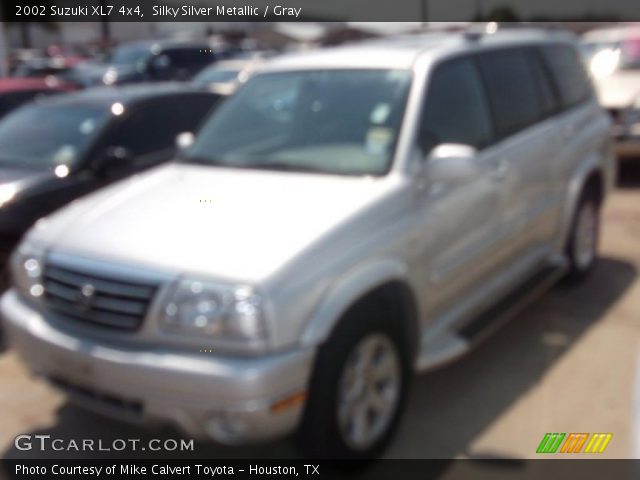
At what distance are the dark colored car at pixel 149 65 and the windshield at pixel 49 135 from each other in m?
9.22

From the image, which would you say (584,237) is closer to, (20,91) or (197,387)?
Answer: (197,387)

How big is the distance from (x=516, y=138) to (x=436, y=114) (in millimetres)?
802

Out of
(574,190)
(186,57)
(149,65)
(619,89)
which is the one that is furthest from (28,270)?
(186,57)

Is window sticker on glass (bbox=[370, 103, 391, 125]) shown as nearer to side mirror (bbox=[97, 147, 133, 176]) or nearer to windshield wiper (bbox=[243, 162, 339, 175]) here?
windshield wiper (bbox=[243, 162, 339, 175])

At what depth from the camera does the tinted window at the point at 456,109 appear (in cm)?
392

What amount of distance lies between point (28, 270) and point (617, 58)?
9.14m

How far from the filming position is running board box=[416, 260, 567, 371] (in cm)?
370

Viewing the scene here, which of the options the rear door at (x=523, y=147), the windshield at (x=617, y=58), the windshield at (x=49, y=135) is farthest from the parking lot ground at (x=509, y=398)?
the windshield at (x=617, y=58)

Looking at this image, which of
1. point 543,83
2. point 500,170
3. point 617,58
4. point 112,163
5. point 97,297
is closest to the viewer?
point 97,297

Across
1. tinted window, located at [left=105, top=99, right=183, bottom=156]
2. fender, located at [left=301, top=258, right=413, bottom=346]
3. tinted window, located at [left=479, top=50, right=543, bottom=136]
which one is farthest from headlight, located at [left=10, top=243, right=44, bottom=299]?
tinted window, located at [left=479, top=50, right=543, bottom=136]

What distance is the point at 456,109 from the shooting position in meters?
4.13

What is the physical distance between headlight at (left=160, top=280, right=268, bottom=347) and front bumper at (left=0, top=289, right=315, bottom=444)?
3.7 inches

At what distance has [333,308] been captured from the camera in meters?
3.01

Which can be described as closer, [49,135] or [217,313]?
[217,313]
